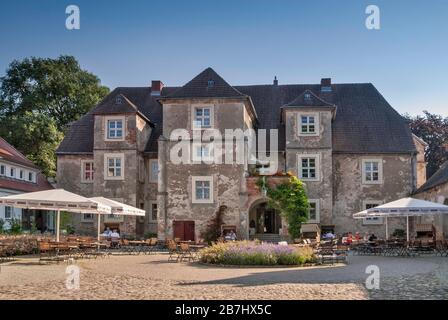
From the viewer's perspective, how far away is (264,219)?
41.5 metres

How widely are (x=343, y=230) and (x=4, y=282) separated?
2673 centimetres

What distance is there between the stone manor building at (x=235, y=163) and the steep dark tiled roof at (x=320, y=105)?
0.24ft

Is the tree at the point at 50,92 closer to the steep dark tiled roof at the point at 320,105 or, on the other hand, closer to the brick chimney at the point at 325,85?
the steep dark tiled roof at the point at 320,105

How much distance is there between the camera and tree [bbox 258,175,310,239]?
3534 centimetres

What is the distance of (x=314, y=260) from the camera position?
2314 cm

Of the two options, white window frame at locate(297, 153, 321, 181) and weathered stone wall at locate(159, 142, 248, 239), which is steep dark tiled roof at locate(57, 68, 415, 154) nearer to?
white window frame at locate(297, 153, 321, 181)

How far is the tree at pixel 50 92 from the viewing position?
53406 mm

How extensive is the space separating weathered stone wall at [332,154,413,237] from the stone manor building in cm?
7

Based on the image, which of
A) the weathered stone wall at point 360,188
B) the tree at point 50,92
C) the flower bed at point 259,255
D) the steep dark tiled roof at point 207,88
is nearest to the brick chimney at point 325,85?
the weathered stone wall at point 360,188

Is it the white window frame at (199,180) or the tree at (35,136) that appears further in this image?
the tree at (35,136)

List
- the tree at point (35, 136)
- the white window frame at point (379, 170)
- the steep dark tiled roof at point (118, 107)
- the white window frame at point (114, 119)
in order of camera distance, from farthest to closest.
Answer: the tree at point (35, 136) < the white window frame at point (114, 119) < the steep dark tiled roof at point (118, 107) < the white window frame at point (379, 170)

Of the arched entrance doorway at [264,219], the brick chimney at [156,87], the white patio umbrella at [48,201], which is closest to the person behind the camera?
the white patio umbrella at [48,201]

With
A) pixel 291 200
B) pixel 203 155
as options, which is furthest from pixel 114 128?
pixel 291 200
